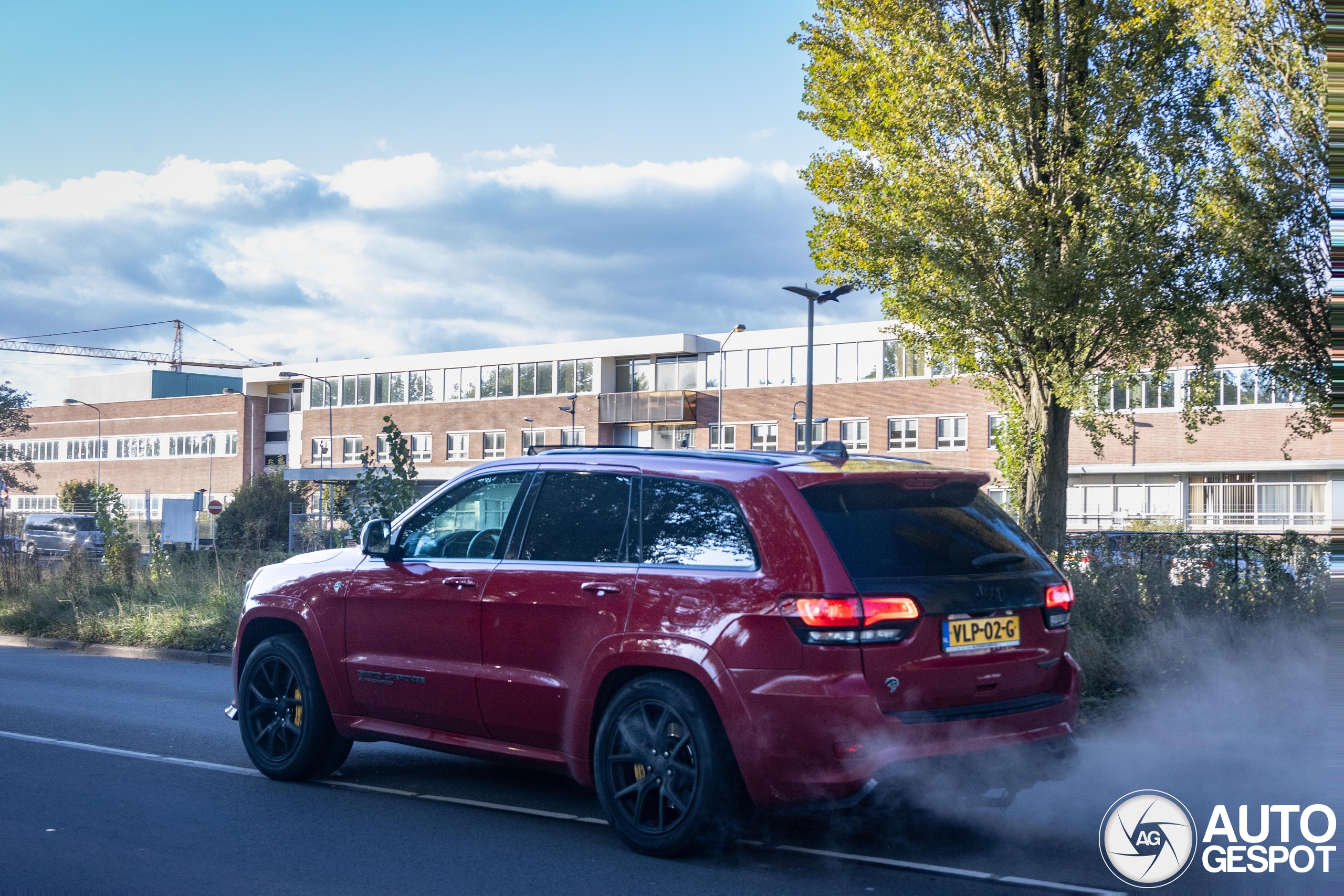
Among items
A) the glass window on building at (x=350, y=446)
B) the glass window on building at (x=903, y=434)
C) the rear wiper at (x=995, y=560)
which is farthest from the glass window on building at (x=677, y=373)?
the rear wiper at (x=995, y=560)

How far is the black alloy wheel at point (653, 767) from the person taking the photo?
Result: 17.1 feet

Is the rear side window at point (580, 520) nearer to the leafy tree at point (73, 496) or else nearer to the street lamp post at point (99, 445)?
the leafy tree at point (73, 496)

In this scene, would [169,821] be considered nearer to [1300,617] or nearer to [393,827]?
[393,827]

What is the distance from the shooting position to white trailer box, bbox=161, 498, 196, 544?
2848 centimetres

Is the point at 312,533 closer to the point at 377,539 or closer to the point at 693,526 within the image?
the point at 377,539

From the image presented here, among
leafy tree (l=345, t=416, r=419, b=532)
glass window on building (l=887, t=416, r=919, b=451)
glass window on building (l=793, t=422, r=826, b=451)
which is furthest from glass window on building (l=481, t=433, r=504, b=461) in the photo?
leafy tree (l=345, t=416, r=419, b=532)

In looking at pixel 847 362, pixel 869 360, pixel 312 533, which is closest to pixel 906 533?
pixel 312 533

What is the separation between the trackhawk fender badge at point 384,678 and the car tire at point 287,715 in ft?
1.45

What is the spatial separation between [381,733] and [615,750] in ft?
5.41

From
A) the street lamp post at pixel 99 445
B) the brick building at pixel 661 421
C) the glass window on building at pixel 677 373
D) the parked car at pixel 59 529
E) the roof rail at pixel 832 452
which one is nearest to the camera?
the roof rail at pixel 832 452

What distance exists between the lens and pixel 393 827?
19.6 feet

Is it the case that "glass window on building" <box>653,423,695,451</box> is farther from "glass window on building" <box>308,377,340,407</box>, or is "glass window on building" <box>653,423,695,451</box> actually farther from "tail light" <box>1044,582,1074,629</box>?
"tail light" <box>1044,582,1074,629</box>

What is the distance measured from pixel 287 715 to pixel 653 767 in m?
2.74

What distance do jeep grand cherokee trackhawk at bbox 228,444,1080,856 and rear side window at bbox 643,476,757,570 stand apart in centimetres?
1
